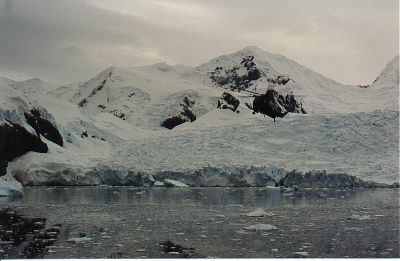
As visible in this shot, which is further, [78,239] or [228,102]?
[228,102]

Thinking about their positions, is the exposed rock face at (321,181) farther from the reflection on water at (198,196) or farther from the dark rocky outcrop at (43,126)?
the dark rocky outcrop at (43,126)

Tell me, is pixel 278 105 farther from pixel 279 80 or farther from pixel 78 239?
pixel 78 239

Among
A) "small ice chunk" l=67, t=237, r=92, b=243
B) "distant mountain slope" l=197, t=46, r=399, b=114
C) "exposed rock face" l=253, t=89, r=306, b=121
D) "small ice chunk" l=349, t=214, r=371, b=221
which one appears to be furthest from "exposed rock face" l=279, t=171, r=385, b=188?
"small ice chunk" l=67, t=237, r=92, b=243

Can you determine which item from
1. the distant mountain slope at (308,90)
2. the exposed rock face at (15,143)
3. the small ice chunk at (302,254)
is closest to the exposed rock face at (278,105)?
the distant mountain slope at (308,90)

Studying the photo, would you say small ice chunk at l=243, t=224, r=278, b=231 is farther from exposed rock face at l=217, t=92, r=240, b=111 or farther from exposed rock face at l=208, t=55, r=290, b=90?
exposed rock face at l=217, t=92, r=240, b=111

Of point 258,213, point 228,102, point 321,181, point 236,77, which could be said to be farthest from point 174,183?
point 236,77

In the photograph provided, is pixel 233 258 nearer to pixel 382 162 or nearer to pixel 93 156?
pixel 382 162

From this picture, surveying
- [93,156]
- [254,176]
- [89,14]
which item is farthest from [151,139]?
[89,14]
